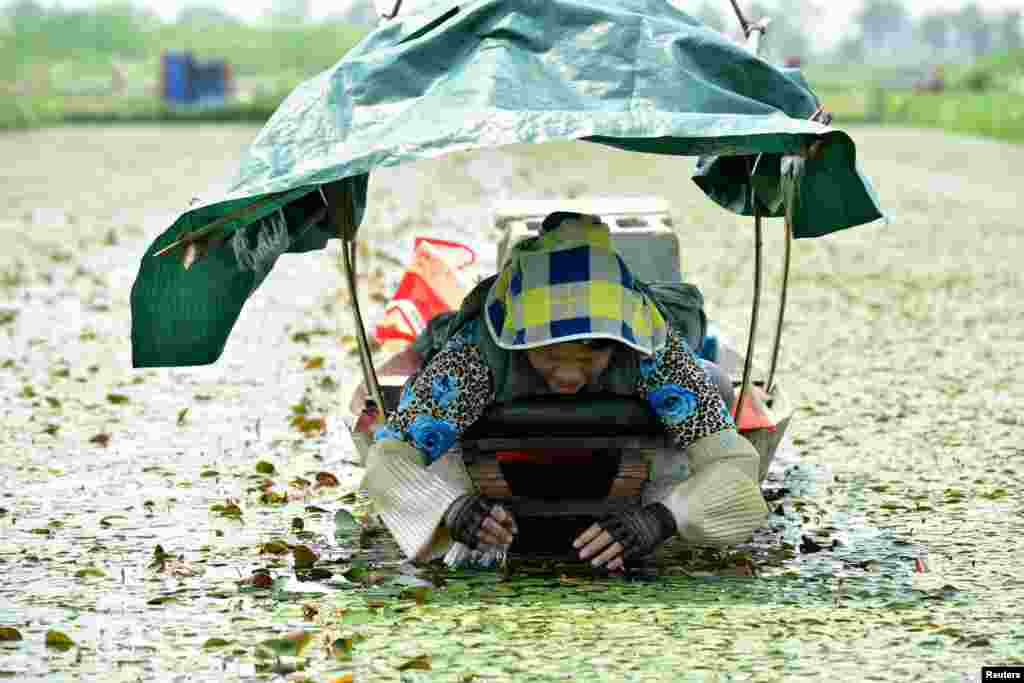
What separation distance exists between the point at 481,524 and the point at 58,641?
3.64ft

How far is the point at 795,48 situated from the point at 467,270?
625 feet

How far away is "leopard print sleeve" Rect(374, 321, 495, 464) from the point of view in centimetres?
479

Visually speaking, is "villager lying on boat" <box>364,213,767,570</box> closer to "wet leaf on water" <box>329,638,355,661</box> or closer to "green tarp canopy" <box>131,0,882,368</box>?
"green tarp canopy" <box>131,0,882,368</box>

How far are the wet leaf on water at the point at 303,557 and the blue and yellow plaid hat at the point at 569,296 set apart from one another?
0.85 meters

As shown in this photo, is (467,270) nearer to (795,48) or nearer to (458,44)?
(458,44)

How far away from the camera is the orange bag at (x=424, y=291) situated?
645 centimetres

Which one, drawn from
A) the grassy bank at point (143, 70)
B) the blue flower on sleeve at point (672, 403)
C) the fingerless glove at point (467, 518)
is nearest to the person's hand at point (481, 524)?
the fingerless glove at point (467, 518)

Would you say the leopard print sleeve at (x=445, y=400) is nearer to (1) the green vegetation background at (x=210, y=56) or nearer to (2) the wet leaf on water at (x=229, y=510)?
(2) the wet leaf on water at (x=229, y=510)

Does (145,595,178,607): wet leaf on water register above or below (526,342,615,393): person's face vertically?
below

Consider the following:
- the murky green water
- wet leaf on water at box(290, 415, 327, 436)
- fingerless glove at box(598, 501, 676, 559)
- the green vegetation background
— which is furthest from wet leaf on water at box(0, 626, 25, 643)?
the green vegetation background

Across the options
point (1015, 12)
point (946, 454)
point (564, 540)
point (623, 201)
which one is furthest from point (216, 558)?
point (1015, 12)

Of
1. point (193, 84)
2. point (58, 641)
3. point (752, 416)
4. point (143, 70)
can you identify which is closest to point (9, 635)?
point (58, 641)

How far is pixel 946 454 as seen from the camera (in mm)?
6590

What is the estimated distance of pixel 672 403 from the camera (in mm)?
4867
